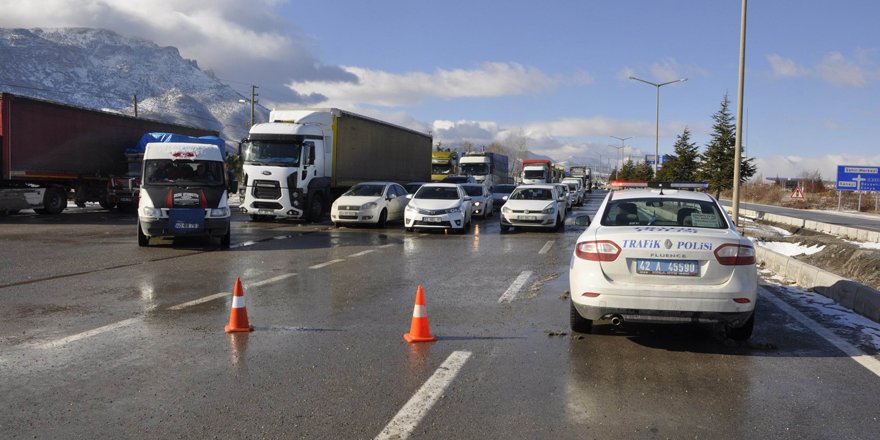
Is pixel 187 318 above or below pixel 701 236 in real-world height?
below

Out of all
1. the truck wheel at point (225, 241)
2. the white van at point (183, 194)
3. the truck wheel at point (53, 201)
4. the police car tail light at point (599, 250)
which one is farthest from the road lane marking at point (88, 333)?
the truck wheel at point (53, 201)

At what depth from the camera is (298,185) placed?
823 inches

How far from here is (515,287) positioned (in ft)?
32.2

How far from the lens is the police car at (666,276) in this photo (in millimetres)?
5938

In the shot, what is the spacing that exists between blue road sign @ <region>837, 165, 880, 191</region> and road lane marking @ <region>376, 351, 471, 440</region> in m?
43.8

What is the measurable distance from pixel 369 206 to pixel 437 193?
2.11 metres

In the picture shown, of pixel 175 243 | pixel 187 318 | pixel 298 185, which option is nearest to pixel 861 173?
pixel 298 185

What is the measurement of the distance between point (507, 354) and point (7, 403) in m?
3.90

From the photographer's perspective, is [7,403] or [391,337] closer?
[7,403]

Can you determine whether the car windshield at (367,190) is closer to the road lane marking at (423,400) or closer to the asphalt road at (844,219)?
the road lane marking at (423,400)

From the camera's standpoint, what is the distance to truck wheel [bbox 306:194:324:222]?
2152 cm

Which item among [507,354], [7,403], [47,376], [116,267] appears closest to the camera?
[7,403]

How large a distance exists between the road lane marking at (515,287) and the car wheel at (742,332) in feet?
9.60

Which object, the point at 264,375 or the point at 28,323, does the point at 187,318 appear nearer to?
the point at 28,323
